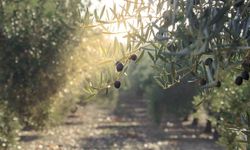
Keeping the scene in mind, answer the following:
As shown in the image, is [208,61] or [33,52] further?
[33,52]

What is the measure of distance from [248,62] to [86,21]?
918 mm

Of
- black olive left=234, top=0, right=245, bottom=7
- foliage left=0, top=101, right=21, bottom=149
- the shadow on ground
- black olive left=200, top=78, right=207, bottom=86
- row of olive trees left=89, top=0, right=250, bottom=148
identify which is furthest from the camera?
the shadow on ground

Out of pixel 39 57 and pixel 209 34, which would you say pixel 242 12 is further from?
pixel 39 57

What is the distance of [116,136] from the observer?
61.5 ft

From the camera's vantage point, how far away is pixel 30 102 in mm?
12078

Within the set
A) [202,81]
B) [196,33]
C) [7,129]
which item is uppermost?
[196,33]

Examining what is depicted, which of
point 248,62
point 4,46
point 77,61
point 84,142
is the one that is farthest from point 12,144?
point 84,142

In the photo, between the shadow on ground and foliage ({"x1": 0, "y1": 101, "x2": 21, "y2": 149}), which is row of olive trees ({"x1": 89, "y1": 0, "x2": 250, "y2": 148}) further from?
the shadow on ground

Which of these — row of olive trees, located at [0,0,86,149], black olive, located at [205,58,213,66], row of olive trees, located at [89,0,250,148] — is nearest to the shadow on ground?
row of olive trees, located at [0,0,86,149]

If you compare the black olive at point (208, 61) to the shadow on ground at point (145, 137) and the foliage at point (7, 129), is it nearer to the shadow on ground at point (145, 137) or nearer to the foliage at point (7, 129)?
the foliage at point (7, 129)

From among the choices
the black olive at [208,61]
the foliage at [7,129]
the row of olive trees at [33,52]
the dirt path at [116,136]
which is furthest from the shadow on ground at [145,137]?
the black olive at [208,61]

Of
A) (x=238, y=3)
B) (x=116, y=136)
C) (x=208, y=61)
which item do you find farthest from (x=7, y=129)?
(x=116, y=136)

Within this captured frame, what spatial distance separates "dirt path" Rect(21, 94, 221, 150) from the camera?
15.4 meters

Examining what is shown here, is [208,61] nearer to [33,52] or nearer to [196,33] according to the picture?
[196,33]
